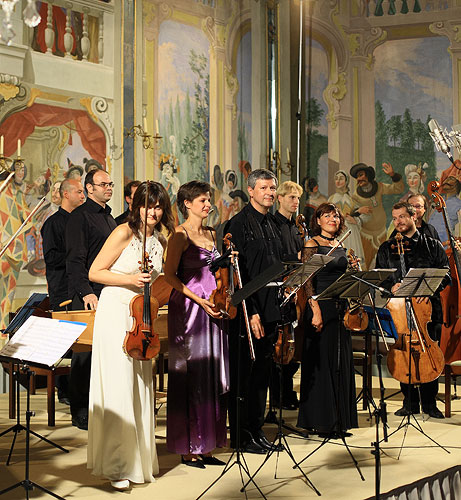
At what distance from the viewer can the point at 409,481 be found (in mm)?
4641

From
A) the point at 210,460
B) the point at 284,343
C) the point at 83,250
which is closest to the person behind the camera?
the point at 210,460

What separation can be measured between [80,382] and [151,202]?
2.15 meters

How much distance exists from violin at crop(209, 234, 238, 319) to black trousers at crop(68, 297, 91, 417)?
5.84 feet

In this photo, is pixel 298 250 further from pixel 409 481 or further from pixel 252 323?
pixel 409 481

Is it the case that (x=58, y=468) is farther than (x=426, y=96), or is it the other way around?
(x=426, y=96)

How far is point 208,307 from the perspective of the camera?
471cm

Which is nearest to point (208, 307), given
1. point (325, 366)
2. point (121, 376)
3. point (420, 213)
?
point (121, 376)

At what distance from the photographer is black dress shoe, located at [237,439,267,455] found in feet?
17.2

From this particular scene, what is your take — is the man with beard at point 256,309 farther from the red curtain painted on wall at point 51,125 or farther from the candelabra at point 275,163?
the candelabra at point 275,163

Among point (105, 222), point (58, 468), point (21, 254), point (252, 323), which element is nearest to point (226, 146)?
point (21, 254)

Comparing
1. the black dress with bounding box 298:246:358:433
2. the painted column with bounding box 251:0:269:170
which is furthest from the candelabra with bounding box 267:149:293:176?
the black dress with bounding box 298:246:358:433

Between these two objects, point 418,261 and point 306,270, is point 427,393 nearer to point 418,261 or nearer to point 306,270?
point 418,261

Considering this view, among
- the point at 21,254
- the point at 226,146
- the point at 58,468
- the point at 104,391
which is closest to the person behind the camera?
the point at 104,391

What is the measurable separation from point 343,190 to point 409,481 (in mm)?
5884
